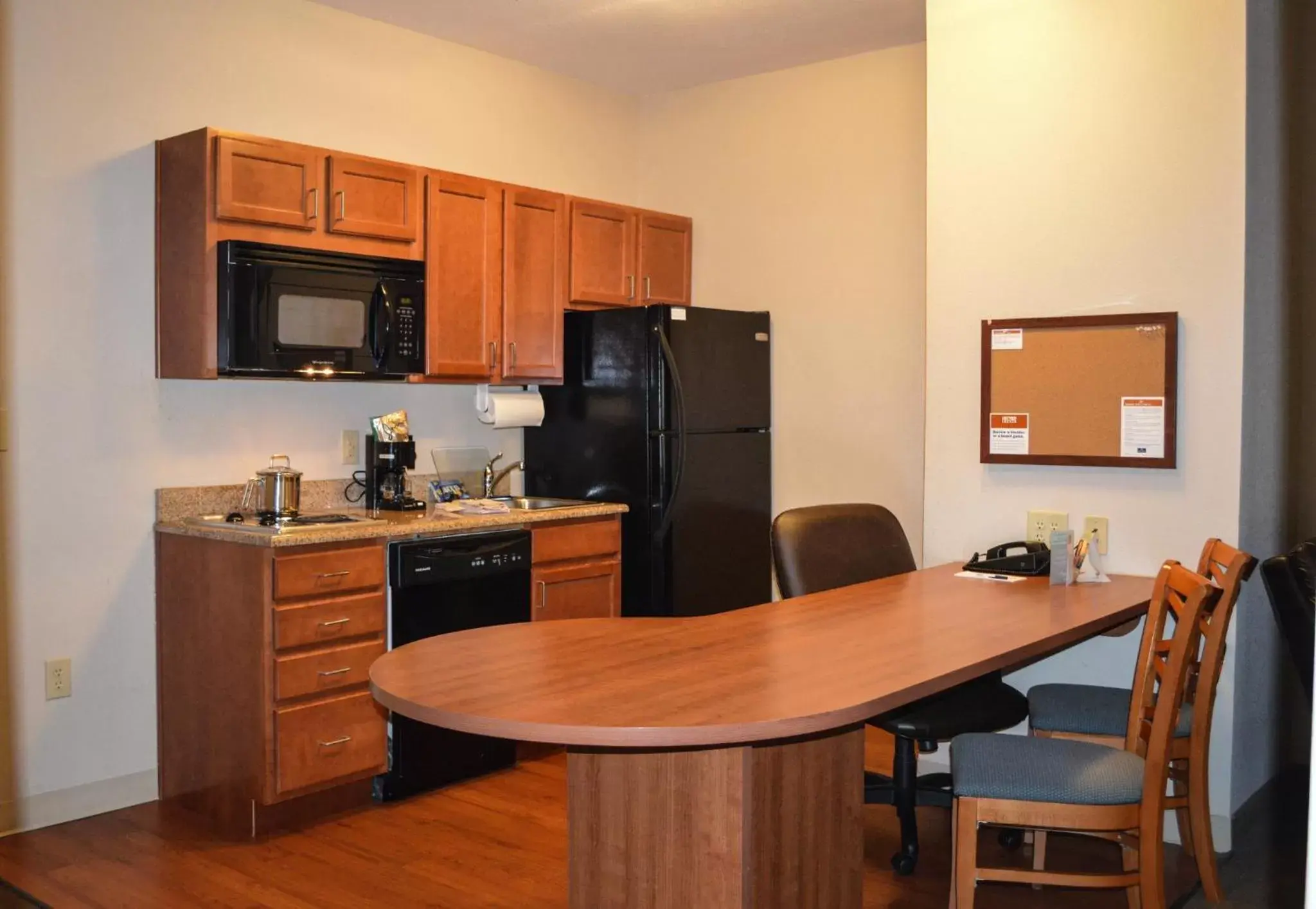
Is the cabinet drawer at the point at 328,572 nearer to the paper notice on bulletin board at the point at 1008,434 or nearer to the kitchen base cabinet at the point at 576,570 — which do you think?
the kitchen base cabinet at the point at 576,570

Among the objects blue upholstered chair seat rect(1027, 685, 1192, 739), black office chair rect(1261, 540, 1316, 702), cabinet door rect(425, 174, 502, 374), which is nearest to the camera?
black office chair rect(1261, 540, 1316, 702)

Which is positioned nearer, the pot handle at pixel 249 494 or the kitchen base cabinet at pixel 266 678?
the kitchen base cabinet at pixel 266 678

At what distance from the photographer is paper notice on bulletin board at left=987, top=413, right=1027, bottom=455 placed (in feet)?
11.4

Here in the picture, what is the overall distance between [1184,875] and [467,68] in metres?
3.82

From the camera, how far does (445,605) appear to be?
3.80 m

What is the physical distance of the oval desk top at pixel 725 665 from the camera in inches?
68.7

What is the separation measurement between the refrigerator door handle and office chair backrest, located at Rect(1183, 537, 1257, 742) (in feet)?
7.06

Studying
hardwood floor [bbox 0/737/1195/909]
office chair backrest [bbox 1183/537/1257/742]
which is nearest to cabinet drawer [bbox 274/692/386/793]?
hardwood floor [bbox 0/737/1195/909]

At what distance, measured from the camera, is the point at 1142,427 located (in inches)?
128

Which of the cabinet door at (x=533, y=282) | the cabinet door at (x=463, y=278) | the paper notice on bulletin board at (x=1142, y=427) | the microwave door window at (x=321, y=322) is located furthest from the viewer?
the cabinet door at (x=533, y=282)

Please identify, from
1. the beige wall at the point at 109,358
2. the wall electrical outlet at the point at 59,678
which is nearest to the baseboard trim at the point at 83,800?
the beige wall at the point at 109,358

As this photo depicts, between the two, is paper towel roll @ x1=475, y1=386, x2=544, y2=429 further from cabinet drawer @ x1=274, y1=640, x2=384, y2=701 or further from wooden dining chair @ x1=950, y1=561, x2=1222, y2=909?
wooden dining chair @ x1=950, y1=561, x2=1222, y2=909

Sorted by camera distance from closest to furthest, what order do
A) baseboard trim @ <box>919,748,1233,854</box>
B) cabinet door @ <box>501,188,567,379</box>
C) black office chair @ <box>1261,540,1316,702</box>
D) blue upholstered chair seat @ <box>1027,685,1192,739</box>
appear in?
black office chair @ <box>1261,540,1316,702</box> < blue upholstered chair seat @ <box>1027,685,1192,739</box> < baseboard trim @ <box>919,748,1233,854</box> < cabinet door @ <box>501,188,567,379</box>

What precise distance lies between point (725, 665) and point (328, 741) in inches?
72.6
